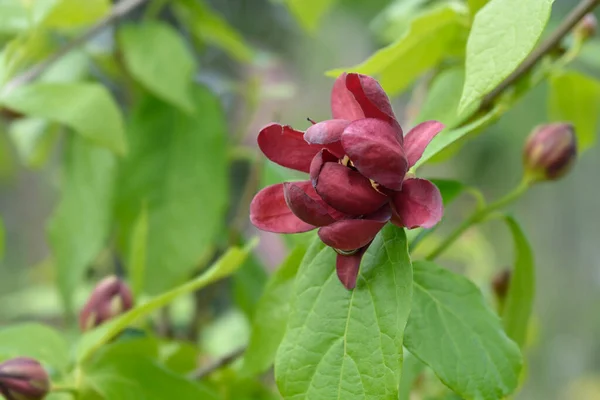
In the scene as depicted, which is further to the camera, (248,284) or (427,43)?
(248,284)

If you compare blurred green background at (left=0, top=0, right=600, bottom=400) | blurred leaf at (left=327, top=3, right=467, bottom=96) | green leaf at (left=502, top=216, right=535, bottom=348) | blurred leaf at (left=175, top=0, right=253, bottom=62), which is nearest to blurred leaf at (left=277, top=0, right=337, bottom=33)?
blurred leaf at (left=175, top=0, right=253, bottom=62)

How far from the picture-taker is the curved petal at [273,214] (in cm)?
26

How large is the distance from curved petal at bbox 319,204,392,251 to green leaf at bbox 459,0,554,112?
5 cm

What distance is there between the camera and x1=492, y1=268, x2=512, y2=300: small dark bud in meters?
0.45

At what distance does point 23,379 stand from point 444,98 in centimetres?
25

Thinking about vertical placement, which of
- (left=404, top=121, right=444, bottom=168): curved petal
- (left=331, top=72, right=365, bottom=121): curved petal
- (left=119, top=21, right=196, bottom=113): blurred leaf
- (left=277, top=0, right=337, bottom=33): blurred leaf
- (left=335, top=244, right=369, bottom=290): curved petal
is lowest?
(left=335, top=244, right=369, bottom=290): curved petal

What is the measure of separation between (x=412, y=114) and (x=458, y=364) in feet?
1.16

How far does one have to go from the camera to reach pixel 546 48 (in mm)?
351

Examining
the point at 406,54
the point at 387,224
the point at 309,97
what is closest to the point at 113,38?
the point at 406,54

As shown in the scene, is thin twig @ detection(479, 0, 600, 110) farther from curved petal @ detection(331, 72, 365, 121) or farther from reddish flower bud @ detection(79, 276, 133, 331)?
reddish flower bud @ detection(79, 276, 133, 331)

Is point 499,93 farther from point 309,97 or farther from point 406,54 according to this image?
point 309,97

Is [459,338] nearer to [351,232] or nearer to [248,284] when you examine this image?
[351,232]

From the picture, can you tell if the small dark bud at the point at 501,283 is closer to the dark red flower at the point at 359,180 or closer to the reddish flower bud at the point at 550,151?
the reddish flower bud at the point at 550,151

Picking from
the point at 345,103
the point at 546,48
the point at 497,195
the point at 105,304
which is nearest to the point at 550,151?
the point at 546,48
